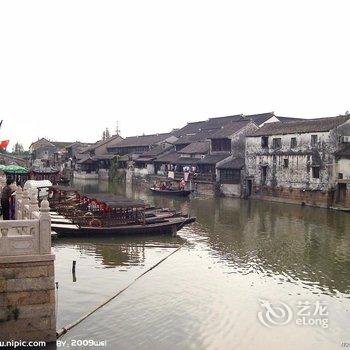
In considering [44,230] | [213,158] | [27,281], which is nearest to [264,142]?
[213,158]

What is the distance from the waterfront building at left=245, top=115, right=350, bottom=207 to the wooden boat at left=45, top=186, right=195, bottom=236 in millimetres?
18470

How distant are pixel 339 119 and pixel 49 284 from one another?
3505 centimetres

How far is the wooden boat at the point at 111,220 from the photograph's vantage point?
21.8m

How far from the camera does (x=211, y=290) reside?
1470 cm

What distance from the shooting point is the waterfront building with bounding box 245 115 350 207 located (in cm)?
3797

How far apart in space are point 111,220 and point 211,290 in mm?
9529

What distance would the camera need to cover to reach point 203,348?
1049cm

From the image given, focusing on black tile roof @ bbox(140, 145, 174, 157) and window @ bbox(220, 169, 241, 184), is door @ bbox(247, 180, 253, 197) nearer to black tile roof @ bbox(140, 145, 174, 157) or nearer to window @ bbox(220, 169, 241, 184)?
window @ bbox(220, 169, 241, 184)

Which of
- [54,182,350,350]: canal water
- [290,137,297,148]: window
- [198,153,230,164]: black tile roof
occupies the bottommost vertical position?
[54,182,350,350]: canal water

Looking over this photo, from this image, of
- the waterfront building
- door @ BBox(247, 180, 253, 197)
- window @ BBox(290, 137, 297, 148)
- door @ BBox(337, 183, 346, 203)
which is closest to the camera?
door @ BBox(337, 183, 346, 203)

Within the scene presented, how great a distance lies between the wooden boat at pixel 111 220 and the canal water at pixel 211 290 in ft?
1.71

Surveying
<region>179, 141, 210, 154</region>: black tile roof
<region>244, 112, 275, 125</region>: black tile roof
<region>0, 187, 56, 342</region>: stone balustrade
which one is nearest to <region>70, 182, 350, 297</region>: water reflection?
<region>0, 187, 56, 342</region>: stone balustrade

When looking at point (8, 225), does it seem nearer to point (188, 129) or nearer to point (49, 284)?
point (49, 284)

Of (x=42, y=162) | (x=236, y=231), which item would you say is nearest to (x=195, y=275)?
(x=236, y=231)
